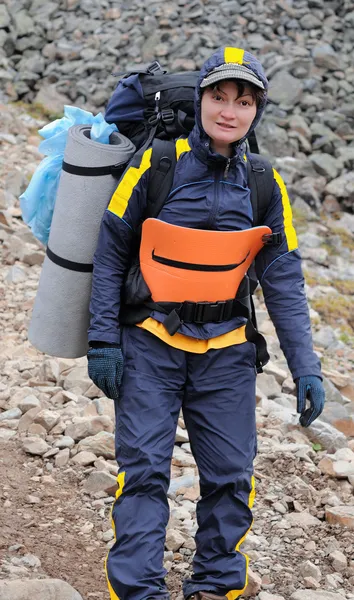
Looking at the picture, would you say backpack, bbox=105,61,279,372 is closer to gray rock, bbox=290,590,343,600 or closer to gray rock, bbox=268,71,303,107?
gray rock, bbox=290,590,343,600

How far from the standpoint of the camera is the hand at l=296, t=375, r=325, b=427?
402 cm

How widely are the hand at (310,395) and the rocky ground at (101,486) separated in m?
0.90

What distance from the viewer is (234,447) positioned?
391 cm

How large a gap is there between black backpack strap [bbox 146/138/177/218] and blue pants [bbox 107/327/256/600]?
1.82 ft

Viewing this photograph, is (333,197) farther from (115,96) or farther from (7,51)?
(115,96)

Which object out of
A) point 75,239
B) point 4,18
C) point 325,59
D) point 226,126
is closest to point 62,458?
point 75,239

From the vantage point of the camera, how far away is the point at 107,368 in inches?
149

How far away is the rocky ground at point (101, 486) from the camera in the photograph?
445cm

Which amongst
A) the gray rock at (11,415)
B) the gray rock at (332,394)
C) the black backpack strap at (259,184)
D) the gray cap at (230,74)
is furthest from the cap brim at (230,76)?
the gray rock at (332,394)

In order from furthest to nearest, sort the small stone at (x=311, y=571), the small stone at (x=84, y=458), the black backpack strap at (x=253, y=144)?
the small stone at (x=84, y=458), the small stone at (x=311, y=571), the black backpack strap at (x=253, y=144)

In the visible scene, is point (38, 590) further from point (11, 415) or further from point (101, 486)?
point (11, 415)

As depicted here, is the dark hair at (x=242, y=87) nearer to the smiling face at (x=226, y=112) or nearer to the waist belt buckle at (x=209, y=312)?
the smiling face at (x=226, y=112)

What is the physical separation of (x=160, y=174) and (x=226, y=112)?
1.22 ft

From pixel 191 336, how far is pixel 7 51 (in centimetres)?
1403
